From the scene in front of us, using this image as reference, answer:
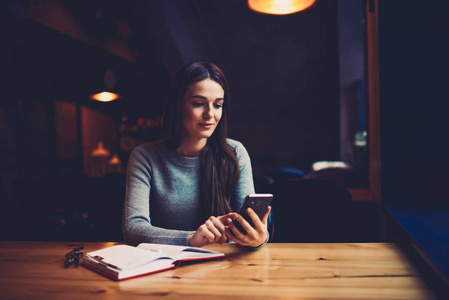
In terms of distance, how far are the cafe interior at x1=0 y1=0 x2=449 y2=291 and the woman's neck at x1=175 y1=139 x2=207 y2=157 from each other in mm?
634

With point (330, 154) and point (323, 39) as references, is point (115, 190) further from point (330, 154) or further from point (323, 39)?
point (330, 154)

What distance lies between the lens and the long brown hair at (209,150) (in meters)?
1.62

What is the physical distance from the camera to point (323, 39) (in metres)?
6.25

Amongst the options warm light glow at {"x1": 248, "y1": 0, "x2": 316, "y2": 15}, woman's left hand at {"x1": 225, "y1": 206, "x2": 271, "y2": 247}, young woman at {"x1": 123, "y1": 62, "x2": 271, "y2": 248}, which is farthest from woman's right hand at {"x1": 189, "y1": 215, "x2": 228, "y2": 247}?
warm light glow at {"x1": 248, "y1": 0, "x2": 316, "y2": 15}

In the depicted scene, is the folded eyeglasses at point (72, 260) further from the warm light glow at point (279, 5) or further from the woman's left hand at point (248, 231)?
the warm light glow at point (279, 5)

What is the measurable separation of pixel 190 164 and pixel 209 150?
0.41 feet

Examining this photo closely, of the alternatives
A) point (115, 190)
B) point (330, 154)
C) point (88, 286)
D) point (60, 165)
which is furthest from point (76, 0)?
point (330, 154)

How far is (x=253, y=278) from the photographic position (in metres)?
1.03

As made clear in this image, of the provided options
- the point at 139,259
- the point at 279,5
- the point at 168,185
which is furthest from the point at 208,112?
the point at 279,5

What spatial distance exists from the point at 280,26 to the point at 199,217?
4.99m

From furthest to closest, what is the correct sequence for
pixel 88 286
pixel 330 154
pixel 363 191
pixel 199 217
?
pixel 330 154
pixel 363 191
pixel 199 217
pixel 88 286

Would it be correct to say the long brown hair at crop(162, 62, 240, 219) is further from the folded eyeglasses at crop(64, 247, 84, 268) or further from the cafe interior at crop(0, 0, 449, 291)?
the folded eyeglasses at crop(64, 247, 84, 268)

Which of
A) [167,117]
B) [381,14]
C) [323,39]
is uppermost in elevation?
[323,39]

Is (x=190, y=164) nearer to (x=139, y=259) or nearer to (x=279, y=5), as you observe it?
(x=139, y=259)
